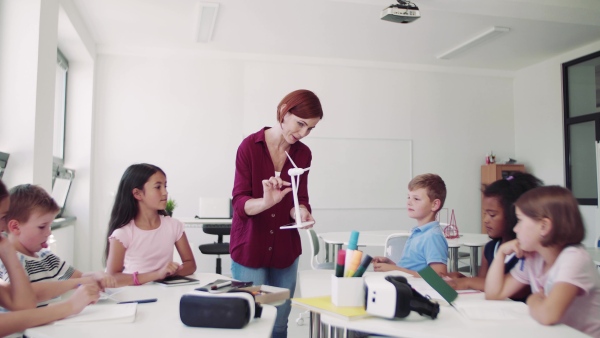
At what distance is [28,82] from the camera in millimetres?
3275

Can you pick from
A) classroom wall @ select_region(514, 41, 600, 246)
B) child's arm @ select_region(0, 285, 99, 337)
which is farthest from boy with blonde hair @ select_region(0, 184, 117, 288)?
classroom wall @ select_region(514, 41, 600, 246)

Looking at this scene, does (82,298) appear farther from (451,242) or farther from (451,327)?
(451,242)

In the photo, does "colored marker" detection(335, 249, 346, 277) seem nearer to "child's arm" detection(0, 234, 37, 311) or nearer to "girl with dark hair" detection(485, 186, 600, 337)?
"girl with dark hair" detection(485, 186, 600, 337)

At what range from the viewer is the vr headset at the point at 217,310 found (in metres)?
1.12

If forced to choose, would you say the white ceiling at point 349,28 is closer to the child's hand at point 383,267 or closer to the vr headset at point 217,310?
the child's hand at point 383,267

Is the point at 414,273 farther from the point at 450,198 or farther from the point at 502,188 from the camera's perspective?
the point at 450,198

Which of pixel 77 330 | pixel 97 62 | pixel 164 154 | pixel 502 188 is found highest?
pixel 97 62

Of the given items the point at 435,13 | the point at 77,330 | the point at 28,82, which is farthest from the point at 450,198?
the point at 77,330

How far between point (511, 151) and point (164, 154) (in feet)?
17.6

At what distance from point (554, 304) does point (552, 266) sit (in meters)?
0.24

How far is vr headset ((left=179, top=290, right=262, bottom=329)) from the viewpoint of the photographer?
3.69 feet

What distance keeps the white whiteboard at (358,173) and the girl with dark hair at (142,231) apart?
14.4 ft

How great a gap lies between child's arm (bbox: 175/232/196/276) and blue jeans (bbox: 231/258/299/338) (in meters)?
0.20

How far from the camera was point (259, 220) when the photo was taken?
1940mm
